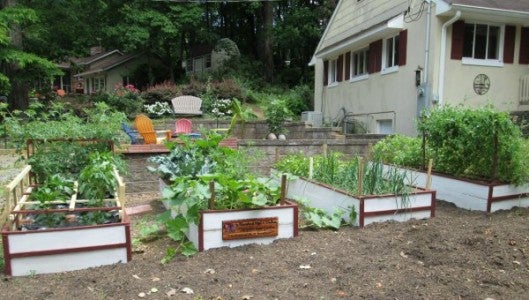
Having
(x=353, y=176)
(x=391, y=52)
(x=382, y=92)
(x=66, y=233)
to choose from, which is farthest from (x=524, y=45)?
(x=66, y=233)

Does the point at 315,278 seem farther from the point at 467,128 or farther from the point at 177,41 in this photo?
the point at 177,41

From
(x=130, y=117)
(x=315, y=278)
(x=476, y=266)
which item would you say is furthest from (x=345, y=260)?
(x=130, y=117)

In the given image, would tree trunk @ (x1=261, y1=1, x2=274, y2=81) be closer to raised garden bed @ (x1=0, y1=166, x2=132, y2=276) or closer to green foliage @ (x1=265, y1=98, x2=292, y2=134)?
green foliage @ (x1=265, y1=98, x2=292, y2=134)

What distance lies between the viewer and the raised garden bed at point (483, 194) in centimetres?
572

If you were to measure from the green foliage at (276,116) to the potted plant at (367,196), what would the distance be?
5219 millimetres

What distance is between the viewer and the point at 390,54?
13.1 m

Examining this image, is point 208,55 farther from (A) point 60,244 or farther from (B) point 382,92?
(A) point 60,244

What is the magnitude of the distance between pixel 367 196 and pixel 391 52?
9.18 meters

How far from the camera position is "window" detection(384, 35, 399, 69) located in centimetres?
1267

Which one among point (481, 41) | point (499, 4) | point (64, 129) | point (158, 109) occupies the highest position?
point (499, 4)

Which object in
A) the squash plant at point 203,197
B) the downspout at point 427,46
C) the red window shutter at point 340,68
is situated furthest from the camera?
the red window shutter at point 340,68

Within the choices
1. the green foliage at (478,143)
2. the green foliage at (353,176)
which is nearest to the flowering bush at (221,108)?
the green foliage at (353,176)

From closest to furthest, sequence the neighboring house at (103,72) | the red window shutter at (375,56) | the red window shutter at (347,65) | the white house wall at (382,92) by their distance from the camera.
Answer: the white house wall at (382,92)
the red window shutter at (375,56)
the red window shutter at (347,65)
the neighboring house at (103,72)

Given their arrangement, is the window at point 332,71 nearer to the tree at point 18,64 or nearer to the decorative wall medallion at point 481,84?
the decorative wall medallion at point 481,84
